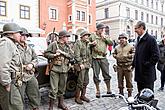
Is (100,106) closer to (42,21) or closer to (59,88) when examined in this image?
(59,88)

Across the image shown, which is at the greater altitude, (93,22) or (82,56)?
(93,22)

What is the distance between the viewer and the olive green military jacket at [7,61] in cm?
350

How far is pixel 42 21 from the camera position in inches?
1144

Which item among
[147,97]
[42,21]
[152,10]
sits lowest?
[147,97]

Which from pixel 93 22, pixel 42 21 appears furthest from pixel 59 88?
pixel 93 22

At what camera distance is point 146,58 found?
16.8ft

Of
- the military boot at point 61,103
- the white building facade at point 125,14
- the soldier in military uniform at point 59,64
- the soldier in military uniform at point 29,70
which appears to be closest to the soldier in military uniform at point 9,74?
the soldier in military uniform at point 29,70

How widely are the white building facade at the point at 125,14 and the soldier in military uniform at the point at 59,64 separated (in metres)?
38.9

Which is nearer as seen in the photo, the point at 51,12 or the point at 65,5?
the point at 51,12

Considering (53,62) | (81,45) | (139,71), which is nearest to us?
(139,71)

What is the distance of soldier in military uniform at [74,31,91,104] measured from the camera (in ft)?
21.0

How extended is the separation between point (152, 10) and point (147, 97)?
204 feet

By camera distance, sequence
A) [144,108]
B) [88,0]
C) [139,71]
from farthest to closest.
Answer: [88,0]
[139,71]
[144,108]

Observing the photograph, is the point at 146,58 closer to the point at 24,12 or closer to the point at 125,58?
the point at 125,58
